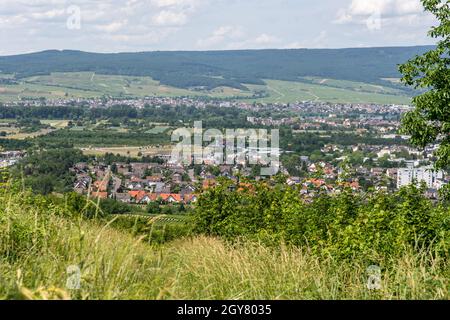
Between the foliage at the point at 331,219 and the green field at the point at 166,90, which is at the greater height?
the foliage at the point at 331,219

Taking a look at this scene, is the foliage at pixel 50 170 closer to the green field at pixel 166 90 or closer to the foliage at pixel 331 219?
the foliage at pixel 331 219

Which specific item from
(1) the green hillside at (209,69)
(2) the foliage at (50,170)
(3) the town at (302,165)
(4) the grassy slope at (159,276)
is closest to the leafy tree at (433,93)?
(3) the town at (302,165)

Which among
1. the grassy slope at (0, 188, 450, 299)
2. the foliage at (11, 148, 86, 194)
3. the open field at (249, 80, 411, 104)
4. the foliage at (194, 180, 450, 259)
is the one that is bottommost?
the open field at (249, 80, 411, 104)

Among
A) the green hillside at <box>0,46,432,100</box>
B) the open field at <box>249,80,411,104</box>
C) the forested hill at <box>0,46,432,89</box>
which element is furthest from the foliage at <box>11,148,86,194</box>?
the forested hill at <box>0,46,432,89</box>

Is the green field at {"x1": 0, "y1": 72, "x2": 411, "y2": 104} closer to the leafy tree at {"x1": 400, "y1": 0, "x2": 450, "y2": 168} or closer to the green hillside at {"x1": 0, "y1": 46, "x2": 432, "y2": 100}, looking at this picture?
the green hillside at {"x1": 0, "y1": 46, "x2": 432, "y2": 100}
